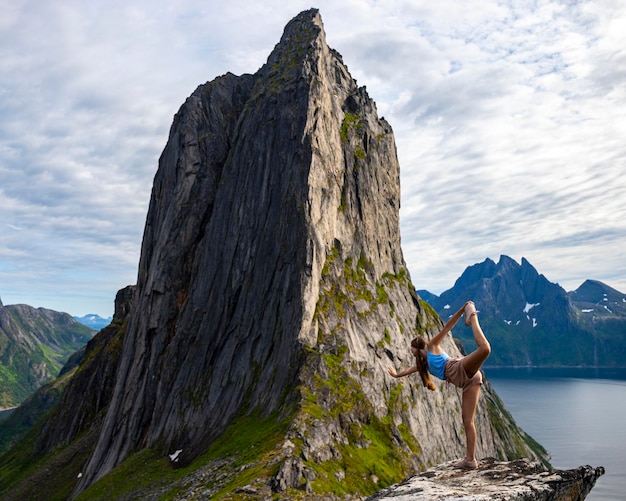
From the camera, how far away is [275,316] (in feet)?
227

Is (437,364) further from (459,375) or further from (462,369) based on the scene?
(462,369)

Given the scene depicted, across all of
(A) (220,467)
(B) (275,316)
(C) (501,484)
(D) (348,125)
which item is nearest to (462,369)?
(C) (501,484)

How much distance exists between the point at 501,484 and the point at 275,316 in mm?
59952

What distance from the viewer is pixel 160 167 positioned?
107 m

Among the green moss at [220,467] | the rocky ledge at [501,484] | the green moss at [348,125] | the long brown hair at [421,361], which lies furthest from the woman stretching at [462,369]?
the green moss at [348,125]

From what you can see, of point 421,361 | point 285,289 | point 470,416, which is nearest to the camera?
point 470,416

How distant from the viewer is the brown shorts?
445 inches

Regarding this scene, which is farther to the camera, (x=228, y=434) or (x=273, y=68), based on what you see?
(x=273, y=68)

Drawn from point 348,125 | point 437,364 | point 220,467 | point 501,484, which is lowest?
point 220,467

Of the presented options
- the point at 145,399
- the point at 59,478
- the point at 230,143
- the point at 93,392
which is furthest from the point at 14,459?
the point at 230,143

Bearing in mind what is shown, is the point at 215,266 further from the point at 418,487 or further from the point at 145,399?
the point at 418,487

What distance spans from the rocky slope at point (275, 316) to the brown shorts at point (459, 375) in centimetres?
3514

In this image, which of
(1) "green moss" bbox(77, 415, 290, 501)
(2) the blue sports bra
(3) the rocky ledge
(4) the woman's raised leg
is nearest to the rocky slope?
(1) "green moss" bbox(77, 415, 290, 501)

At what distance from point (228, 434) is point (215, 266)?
1186 inches
